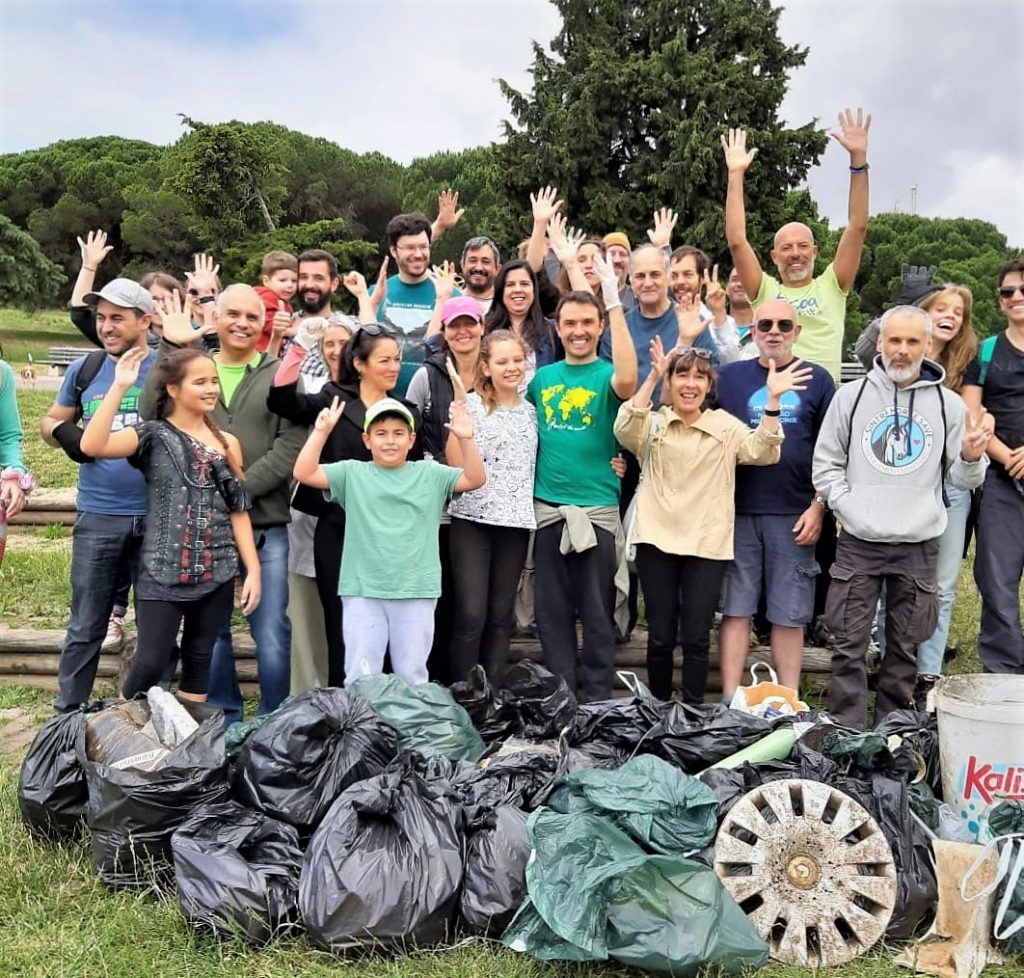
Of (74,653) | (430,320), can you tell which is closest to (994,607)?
(430,320)

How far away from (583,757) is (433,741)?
58 centimetres

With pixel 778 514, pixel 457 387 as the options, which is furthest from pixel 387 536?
pixel 778 514

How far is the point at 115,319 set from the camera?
4.21m

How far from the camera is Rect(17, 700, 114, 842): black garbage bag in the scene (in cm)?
330

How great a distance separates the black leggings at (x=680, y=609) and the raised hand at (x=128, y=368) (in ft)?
7.52

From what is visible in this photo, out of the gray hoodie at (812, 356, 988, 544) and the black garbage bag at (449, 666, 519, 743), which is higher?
the gray hoodie at (812, 356, 988, 544)

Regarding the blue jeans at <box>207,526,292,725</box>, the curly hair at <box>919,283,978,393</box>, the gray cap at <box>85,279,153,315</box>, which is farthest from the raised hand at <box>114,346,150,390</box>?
the curly hair at <box>919,283,978,393</box>

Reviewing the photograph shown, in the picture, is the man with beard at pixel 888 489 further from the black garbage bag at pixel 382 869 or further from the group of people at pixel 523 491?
the black garbage bag at pixel 382 869

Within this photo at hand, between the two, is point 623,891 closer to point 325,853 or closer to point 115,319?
point 325,853

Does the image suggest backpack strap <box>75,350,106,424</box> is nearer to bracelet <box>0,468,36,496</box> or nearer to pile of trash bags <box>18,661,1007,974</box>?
bracelet <box>0,468,36,496</box>

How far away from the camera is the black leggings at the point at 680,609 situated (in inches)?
167

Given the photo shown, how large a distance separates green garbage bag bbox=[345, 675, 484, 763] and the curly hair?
9.69 ft

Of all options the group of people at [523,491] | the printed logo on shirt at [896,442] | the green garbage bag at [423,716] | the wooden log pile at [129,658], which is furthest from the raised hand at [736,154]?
the green garbage bag at [423,716]

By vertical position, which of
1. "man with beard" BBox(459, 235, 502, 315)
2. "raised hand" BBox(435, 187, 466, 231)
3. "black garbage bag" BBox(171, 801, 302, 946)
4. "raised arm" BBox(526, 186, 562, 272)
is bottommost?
"black garbage bag" BBox(171, 801, 302, 946)
